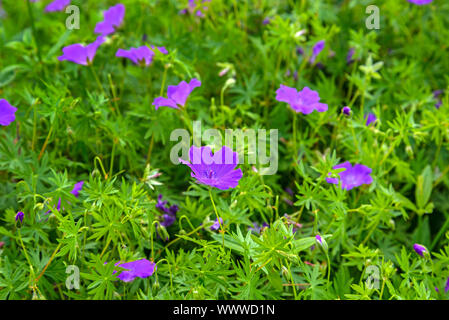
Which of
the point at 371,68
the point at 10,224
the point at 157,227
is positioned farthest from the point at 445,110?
the point at 10,224

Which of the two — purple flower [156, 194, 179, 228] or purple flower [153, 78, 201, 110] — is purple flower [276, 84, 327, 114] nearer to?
purple flower [153, 78, 201, 110]

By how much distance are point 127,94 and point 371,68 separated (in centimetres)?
104

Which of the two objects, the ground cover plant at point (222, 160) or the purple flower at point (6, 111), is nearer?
the ground cover plant at point (222, 160)

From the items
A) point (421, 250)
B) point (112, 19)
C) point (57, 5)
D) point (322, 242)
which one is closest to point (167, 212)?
point (322, 242)

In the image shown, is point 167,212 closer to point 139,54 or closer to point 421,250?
point 139,54

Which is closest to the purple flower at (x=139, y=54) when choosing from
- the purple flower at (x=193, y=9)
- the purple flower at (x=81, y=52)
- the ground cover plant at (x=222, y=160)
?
the ground cover plant at (x=222, y=160)

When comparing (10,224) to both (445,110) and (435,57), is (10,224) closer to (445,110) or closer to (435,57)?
(445,110)

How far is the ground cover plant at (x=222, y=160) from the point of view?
1604mm

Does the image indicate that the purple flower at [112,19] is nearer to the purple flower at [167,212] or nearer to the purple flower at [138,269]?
the purple flower at [167,212]

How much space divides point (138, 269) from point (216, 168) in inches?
14.6

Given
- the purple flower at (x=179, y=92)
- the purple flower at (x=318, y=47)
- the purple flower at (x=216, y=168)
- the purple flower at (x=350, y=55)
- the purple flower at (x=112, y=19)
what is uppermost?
the purple flower at (x=112, y=19)

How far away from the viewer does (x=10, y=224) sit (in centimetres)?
185

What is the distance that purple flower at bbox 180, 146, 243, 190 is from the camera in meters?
1.52

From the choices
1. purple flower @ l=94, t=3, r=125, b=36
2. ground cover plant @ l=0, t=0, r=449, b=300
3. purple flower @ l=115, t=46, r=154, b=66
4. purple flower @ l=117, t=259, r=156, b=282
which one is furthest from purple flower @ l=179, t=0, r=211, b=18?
purple flower @ l=117, t=259, r=156, b=282
